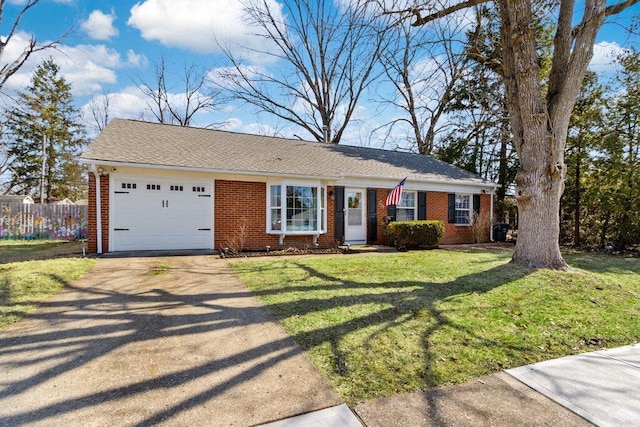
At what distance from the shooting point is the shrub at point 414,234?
1122 centimetres

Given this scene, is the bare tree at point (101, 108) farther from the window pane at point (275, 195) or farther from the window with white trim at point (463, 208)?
the window with white trim at point (463, 208)

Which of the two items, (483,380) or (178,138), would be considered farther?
(178,138)

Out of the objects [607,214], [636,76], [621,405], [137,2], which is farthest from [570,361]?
[636,76]

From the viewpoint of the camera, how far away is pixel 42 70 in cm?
2609

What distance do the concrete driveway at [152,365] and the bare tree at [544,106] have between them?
549 cm

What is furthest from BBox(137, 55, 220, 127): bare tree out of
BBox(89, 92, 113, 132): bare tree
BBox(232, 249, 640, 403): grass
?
BBox(232, 249, 640, 403): grass

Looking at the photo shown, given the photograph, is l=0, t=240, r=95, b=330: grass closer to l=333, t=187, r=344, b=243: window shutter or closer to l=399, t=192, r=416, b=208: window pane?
l=333, t=187, r=344, b=243: window shutter

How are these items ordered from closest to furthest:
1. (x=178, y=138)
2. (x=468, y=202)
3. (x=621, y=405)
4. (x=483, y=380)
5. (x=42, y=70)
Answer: (x=621, y=405) → (x=483, y=380) → (x=178, y=138) → (x=468, y=202) → (x=42, y=70)

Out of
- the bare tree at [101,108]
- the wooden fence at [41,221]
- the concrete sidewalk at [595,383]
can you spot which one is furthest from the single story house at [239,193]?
the bare tree at [101,108]

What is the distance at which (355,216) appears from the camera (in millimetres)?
12328

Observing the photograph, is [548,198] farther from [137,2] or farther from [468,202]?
[137,2]

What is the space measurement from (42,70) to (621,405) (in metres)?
36.5

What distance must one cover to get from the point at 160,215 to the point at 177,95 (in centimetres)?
1854

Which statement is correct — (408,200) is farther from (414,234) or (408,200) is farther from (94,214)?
(94,214)
